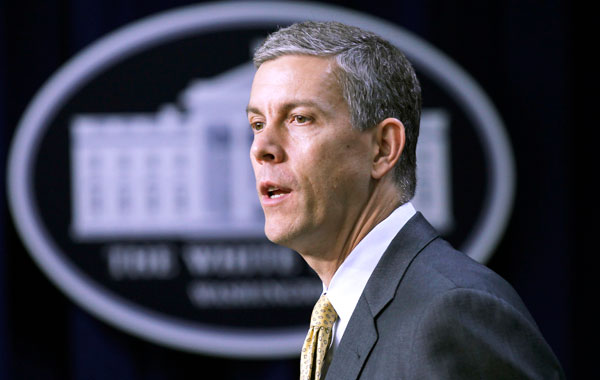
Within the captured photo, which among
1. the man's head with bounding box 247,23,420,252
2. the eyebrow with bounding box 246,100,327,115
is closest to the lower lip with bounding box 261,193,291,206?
the man's head with bounding box 247,23,420,252

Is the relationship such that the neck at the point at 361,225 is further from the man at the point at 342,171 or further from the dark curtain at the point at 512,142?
the dark curtain at the point at 512,142

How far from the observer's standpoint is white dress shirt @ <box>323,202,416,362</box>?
985 millimetres

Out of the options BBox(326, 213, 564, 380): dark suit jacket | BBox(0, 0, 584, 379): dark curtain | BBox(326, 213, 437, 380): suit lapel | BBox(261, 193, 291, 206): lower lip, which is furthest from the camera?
BBox(0, 0, 584, 379): dark curtain

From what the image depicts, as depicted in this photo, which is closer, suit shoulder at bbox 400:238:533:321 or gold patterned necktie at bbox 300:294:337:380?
suit shoulder at bbox 400:238:533:321

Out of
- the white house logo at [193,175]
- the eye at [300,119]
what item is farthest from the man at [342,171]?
the white house logo at [193,175]

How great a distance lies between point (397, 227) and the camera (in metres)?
0.99

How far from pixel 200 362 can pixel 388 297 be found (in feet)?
4.70

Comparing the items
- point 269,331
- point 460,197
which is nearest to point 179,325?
point 269,331

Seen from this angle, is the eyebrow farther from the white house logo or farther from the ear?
the white house logo

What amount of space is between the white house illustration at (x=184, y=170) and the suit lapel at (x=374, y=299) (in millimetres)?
1299

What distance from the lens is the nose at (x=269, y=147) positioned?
0.99 meters

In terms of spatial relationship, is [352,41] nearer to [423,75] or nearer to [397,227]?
[397,227]

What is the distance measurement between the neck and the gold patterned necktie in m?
0.06

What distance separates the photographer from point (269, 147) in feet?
3.26
